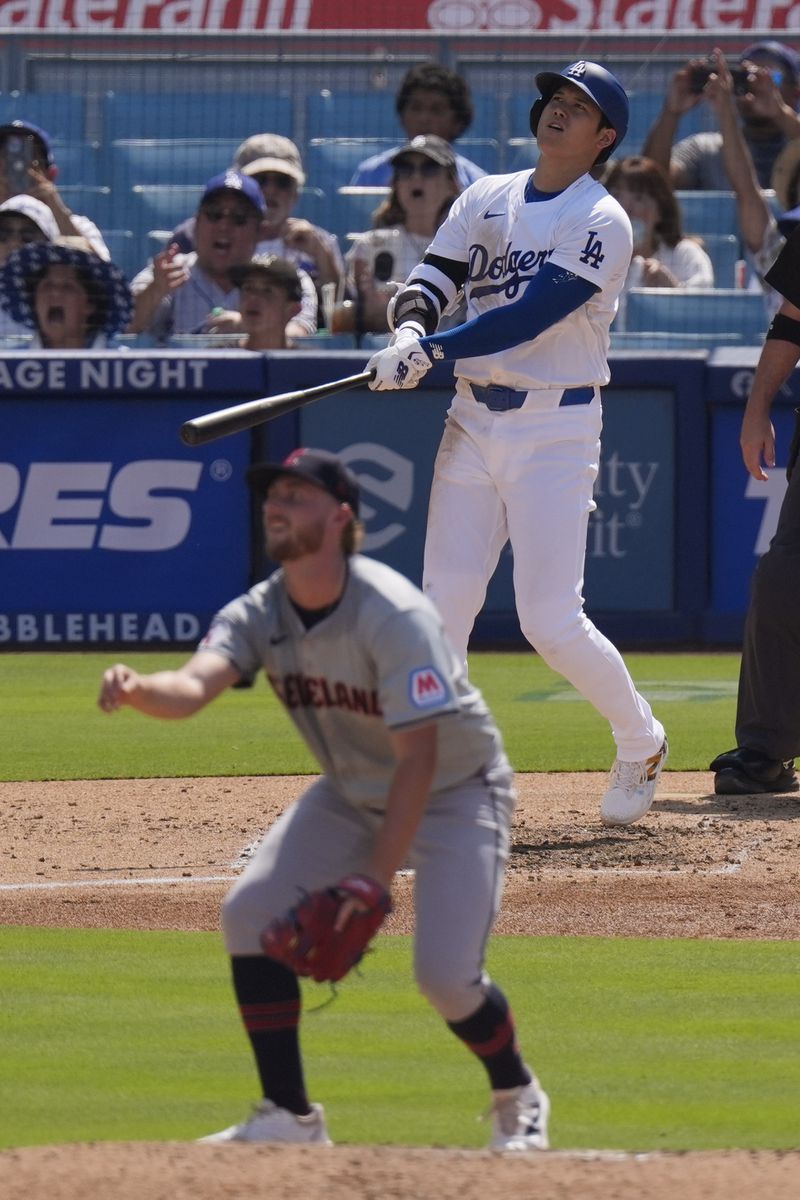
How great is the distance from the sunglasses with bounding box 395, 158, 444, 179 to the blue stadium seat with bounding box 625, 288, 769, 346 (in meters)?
1.39

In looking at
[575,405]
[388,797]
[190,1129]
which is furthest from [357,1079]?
[575,405]

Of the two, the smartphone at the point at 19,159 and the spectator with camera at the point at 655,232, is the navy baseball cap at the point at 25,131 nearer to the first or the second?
the smartphone at the point at 19,159

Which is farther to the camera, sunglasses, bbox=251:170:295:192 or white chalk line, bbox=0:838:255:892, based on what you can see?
sunglasses, bbox=251:170:295:192

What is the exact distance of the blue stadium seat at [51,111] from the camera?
13477 millimetres

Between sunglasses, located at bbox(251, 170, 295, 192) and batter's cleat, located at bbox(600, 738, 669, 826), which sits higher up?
sunglasses, located at bbox(251, 170, 295, 192)

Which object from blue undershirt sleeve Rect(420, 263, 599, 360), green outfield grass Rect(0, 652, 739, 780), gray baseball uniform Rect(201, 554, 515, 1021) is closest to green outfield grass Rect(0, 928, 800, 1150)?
gray baseball uniform Rect(201, 554, 515, 1021)

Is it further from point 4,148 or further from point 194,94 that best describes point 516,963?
point 194,94

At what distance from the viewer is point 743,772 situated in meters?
7.57

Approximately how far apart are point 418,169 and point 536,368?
5.58 metres

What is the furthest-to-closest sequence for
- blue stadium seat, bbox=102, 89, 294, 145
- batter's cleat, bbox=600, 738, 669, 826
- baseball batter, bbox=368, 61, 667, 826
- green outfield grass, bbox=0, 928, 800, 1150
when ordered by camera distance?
1. blue stadium seat, bbox=102, 89, 294, 145
2. batter's cleat, bbox=600, 738, 669, 826
3. baseball batter, bbox=368, 61, 667, 826
4. green outfield grass, bbox=0, 928, 800, 1150

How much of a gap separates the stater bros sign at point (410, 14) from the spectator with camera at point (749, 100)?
1126 millimetres

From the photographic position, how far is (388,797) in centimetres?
366

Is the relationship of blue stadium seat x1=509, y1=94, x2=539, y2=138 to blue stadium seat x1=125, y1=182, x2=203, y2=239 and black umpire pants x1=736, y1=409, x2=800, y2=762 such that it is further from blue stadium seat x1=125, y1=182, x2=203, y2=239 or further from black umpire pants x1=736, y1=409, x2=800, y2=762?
black umpire pants x1=736, y1=409, x2=800, y2=762

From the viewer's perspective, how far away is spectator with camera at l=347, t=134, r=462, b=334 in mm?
11430
